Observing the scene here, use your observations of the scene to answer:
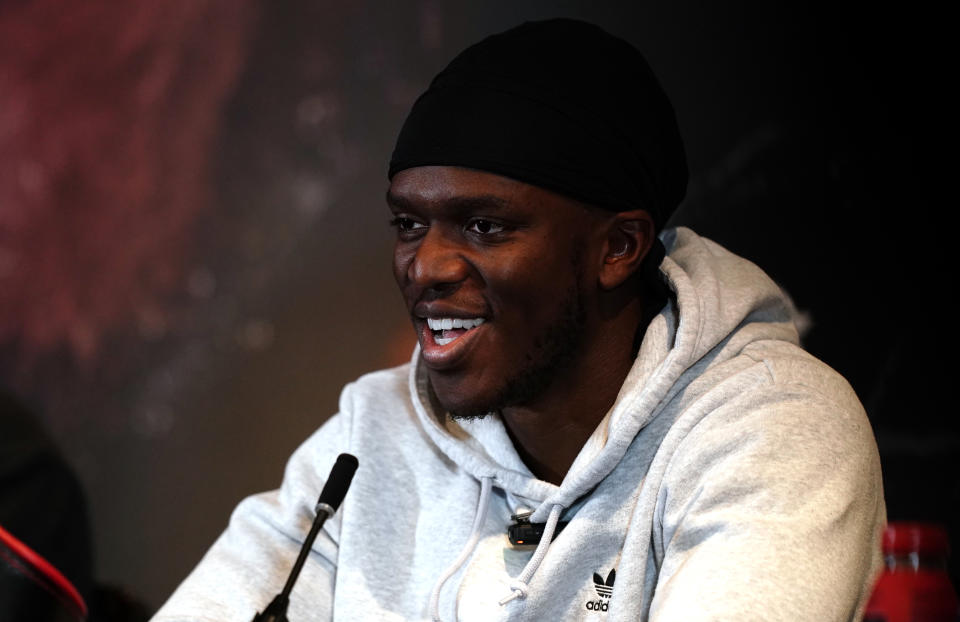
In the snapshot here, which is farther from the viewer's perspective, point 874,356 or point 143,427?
point 143,427

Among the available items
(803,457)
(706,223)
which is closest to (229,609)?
(803,457)

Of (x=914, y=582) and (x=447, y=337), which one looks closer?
(x=914, y=582)

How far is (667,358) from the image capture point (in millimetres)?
1401

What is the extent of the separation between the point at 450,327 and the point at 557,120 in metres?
0.32

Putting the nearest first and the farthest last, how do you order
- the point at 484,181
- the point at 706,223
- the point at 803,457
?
the point at 803,457
the point at 484,181
the point at 706,223

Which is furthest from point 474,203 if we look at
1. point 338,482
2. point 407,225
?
point 338,482

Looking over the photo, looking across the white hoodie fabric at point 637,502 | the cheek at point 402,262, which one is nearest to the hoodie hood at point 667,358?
the white hoodie fabric at point 637,502

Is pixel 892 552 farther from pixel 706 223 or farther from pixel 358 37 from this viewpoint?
pixel 358 37

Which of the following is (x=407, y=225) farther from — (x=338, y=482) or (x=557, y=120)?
(x=338, y=482)

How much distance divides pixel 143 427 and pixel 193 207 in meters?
0.49

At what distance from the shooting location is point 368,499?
1683 mm

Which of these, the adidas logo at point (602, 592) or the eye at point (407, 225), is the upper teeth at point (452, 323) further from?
the adidas logo at point (602, 592)

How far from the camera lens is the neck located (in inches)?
61.6

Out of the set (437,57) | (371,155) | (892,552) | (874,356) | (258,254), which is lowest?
(874,356)
